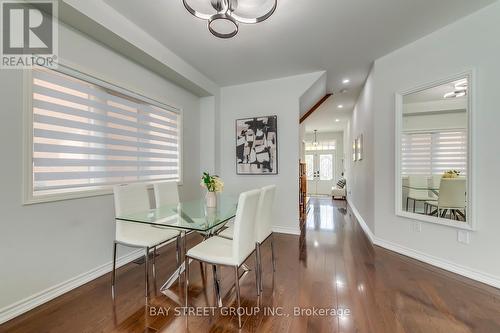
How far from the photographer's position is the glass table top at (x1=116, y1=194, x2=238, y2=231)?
67.2 inches

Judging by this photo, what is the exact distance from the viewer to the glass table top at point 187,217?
1.71 m

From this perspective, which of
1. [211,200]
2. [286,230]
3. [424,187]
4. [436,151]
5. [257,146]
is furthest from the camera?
[257,146]

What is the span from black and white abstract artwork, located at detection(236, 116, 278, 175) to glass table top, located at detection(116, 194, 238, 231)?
163 cm

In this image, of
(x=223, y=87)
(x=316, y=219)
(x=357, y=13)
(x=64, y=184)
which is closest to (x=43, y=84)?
(x=64, y=184)

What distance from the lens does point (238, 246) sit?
5.28 feet

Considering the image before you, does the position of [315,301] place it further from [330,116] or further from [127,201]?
[330,116]

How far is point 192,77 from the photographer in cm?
342

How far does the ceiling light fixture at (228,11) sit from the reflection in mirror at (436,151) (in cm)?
230

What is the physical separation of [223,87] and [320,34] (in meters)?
2.20

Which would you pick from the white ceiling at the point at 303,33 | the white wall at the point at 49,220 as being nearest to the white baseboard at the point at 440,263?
the white ceiling at the point at 303,33

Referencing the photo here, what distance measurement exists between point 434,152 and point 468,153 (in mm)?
408
